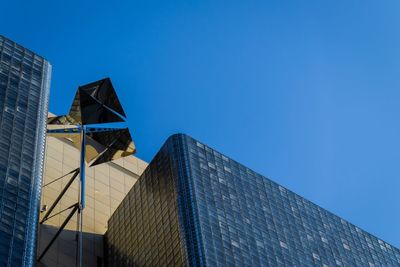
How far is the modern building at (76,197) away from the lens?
64.3 m

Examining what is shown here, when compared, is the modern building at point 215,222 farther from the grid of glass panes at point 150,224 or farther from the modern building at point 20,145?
the modern building at point 20,145

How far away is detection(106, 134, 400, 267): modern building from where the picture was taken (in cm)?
5950

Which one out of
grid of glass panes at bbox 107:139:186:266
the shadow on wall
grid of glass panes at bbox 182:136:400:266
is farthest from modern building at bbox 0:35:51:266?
grid of glass panes at bbox 182:136:400:266

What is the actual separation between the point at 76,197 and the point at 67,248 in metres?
6.37

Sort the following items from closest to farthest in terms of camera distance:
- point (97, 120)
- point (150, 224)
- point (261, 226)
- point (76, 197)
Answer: point (97, 120) → point (150, 224) → point (261, 226) → point (76, 197)

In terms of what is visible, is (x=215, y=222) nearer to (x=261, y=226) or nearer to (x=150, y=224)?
(x=150, y=224)

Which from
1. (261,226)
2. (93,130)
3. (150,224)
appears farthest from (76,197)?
(261,226)

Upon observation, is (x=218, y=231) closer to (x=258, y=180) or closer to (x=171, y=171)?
(x=171, y=171)

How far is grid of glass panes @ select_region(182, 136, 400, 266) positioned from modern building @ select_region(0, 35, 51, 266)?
11780 mm

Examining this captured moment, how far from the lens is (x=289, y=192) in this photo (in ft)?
245

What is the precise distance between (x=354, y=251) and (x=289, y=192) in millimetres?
7000

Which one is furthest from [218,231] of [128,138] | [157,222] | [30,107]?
[30,107]

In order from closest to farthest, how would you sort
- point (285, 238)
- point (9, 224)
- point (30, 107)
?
point (9, 224)
point (30, 107)
point (285, 238)

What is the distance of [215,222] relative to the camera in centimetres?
6131
